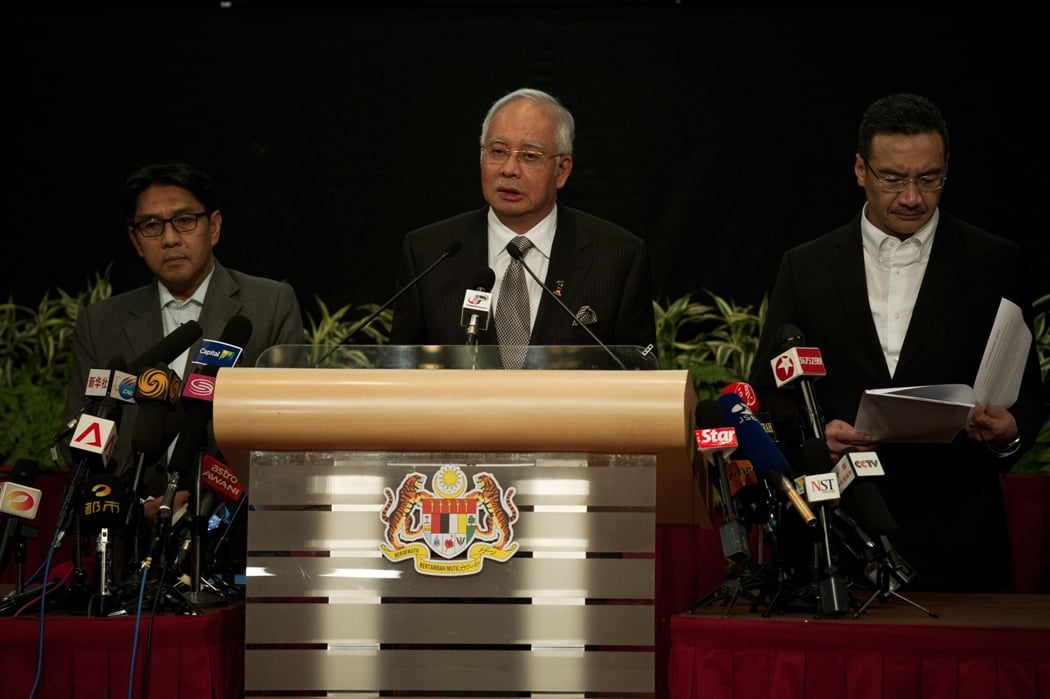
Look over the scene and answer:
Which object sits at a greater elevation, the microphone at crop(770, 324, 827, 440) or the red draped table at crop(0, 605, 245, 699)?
the microphone at crop(770, 324, 827, 440)

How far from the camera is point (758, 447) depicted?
2613mm

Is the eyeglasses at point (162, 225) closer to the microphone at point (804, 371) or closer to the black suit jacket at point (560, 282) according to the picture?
the black suit jacket at point (560, 282)

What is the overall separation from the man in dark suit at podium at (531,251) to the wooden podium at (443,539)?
1187 mm

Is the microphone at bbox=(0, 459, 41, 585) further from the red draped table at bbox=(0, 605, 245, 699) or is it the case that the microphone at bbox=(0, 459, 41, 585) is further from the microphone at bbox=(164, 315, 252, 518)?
the microphone at bbox=(164, 315, 252, 518)

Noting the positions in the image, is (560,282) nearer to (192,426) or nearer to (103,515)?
(192,426)

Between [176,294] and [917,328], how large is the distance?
2134mm

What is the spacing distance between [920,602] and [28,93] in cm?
405

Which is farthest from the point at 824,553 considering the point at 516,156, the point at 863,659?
the point at 516,156

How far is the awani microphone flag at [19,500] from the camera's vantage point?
2.76 metres

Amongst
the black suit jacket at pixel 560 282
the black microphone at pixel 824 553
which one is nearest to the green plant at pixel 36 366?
the black suit jacket at pixel 560 282

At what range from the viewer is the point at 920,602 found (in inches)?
109

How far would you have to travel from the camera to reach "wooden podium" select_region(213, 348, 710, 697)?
2260 mm

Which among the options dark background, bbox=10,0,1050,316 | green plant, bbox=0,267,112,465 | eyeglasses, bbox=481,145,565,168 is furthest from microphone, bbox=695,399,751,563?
green plant, bbox=0,267,112,465

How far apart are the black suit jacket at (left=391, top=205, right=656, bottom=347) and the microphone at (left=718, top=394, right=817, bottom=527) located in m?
0.82
